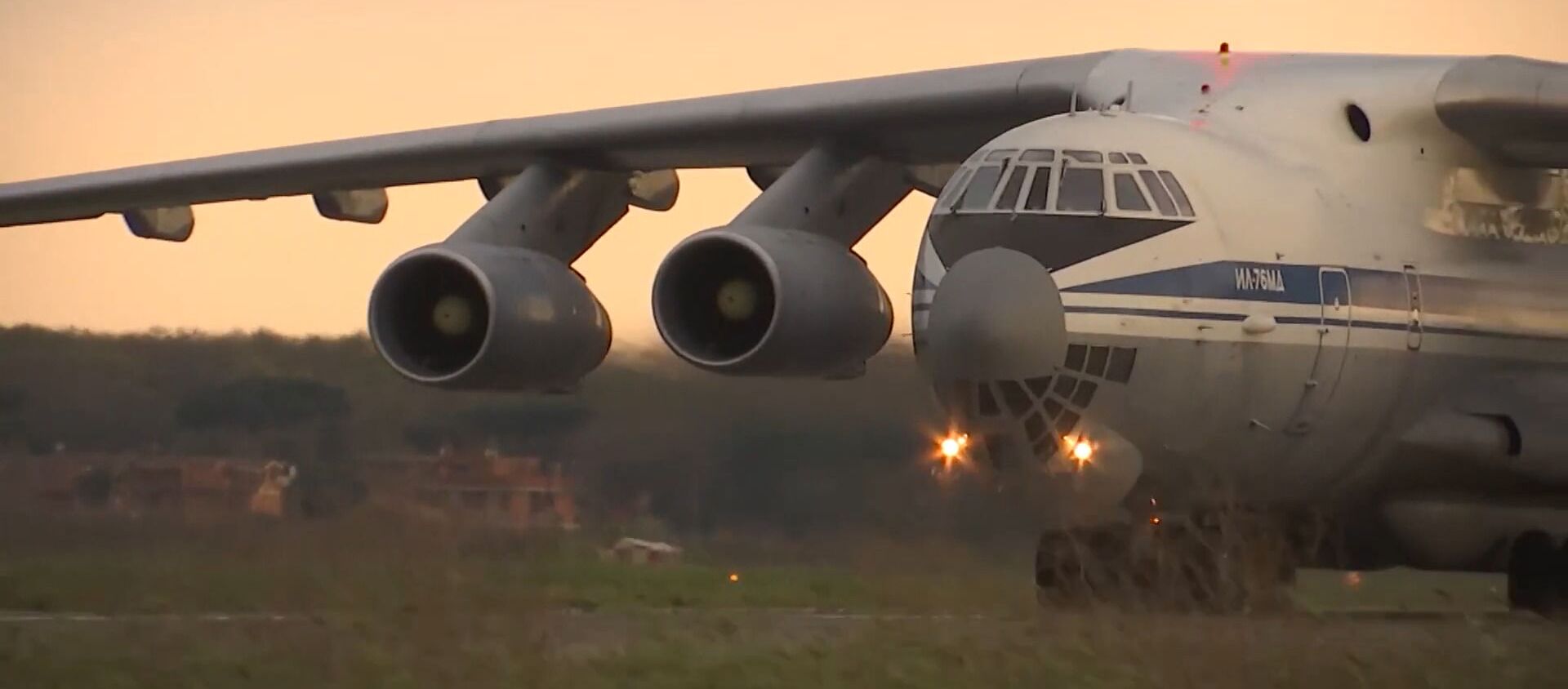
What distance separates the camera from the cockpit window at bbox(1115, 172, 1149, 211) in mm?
9008

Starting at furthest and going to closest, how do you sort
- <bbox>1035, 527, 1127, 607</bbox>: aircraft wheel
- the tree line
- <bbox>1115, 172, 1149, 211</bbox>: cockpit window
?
the tree line < <bbox>1035, 527, 1127, 607</bbox>: aircraft wheel < <bbox>1115, 172, 1149, 211</bbox>: cockpit window

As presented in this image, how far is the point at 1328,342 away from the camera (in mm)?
9406

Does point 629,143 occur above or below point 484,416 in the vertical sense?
above

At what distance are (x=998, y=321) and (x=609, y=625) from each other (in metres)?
1.55

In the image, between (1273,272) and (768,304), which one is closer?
(1273,272)

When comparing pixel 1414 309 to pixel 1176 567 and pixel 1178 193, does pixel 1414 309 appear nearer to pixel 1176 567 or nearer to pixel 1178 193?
pixel 1178 193

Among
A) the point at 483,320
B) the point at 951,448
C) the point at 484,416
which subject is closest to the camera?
the point at 951,448

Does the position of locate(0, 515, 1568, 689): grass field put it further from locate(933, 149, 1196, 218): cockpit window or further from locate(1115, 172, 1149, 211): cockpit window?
locate(1115, 172, 1149, 211): cockpit window

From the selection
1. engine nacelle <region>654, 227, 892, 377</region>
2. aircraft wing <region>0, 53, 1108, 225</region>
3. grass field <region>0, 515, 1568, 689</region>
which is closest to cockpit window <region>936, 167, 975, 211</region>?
grass field <region>0, 515, 1568, 689</region>

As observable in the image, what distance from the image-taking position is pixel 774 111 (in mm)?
11461

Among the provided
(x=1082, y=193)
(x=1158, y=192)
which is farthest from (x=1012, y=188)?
(x=1158, y=192)

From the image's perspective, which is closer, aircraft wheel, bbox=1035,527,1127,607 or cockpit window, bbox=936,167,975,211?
cockpit window, bbox=936,167,975,211

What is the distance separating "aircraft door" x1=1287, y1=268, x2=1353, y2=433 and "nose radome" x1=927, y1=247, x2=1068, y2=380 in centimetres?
116

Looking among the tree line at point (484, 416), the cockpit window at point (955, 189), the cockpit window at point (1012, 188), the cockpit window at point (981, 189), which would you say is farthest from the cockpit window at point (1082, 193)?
the tree line at point (484, 416)
